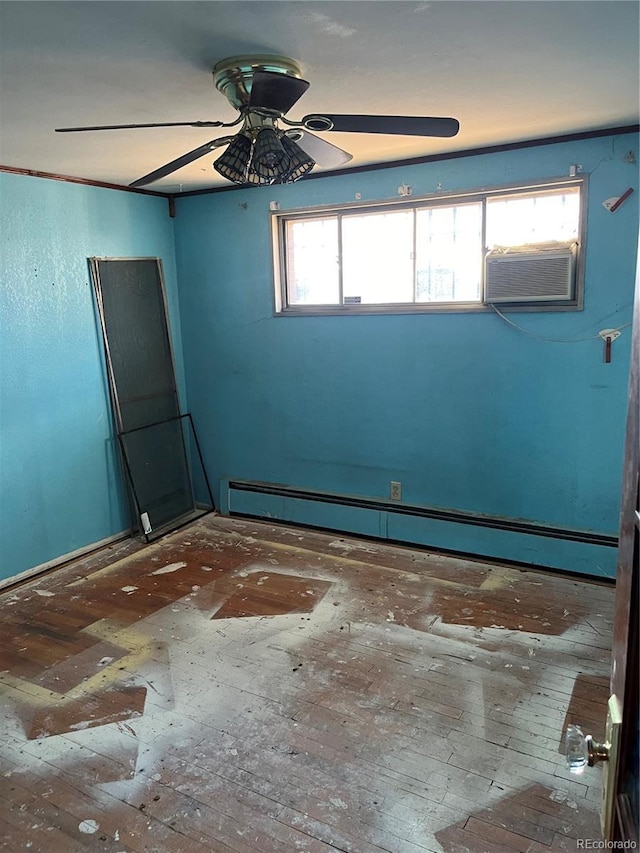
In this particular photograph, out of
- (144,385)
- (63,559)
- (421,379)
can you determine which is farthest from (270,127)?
(63,559)

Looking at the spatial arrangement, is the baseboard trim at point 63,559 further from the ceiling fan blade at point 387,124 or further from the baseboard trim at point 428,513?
the ceiling fan blade at point 387,124

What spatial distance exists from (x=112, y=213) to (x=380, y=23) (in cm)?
295

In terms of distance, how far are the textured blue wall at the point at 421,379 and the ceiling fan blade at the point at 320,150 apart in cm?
139

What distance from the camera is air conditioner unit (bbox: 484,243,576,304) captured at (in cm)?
331

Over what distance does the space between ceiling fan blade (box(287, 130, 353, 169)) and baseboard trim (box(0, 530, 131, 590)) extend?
299 centimetres

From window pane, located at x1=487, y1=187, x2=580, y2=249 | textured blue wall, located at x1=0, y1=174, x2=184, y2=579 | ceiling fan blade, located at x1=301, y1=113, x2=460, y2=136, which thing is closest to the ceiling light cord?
window pane, located at x1=487, y1=187, x2=580, y2=249

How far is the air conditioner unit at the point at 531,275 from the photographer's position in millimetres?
3314

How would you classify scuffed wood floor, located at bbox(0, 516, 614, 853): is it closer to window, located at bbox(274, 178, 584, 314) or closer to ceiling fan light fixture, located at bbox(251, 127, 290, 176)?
window, located at bbox(274, 178, 584, 314)

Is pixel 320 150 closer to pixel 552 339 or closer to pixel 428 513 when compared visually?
pixel 552 339

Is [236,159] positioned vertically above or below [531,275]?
above

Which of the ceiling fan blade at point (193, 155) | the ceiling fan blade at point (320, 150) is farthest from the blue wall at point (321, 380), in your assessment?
the ceiling fan blade at point (193, 155)

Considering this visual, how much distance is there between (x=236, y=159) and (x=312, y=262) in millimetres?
2216

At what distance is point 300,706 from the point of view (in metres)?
2.52

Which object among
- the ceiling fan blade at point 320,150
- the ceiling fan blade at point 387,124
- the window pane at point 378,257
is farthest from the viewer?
the window pane at point 378,257
